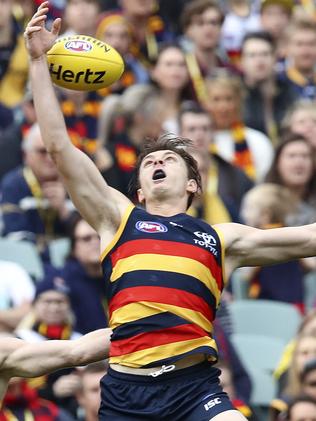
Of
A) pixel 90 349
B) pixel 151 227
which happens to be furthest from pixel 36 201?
pixel 151 227

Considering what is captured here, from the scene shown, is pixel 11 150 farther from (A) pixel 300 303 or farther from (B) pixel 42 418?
(B) pixel 42 418

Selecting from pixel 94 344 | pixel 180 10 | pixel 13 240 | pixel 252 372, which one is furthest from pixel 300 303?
pixel 180 10

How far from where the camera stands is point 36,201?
444 inches

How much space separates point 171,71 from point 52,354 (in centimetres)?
545

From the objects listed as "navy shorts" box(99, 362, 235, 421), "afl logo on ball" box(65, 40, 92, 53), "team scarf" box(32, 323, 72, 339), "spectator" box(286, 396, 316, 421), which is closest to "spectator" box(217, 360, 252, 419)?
"spectator" box(286, 396, 316, 421)

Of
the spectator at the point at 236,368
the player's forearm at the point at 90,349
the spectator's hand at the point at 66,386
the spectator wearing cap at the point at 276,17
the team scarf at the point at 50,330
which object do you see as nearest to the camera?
the player's forearm at the point at 90,349

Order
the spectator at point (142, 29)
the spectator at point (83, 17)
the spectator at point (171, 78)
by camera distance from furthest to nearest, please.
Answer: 1. the spectator at point (142, 29)
2. the spectator at point (83, 17)
3. the spectator at point (171, 78)

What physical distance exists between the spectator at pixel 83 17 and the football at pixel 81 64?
235 inches

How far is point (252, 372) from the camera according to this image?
9906 mm

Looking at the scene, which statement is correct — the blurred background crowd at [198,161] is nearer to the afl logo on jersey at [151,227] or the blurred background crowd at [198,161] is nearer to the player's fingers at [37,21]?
the afl logo on jersey at [151,227]

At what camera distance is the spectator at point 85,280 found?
10.3 m

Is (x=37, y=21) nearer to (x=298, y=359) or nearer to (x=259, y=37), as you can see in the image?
(x=298, y=359)

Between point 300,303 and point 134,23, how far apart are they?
13.8 feet

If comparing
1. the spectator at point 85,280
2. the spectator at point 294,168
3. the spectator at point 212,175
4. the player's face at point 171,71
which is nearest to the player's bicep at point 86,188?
the spectator at point 85,280
